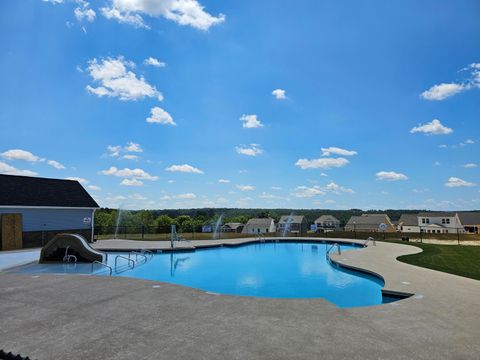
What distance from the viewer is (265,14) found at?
40.4 ft

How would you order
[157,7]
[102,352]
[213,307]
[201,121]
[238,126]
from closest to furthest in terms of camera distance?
[102,352] < [213,307] < [157,7] < [201,121] < [238,126]

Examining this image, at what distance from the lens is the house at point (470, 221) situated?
49281 millimetres

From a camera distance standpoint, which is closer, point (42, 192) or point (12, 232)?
point (12, 232)

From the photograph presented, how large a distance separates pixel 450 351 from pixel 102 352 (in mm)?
4820

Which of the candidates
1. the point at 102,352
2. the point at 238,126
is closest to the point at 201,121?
the point at 238,126

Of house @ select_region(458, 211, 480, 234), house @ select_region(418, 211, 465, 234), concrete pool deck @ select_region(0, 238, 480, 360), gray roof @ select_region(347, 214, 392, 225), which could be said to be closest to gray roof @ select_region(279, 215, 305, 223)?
gray roof @ select_region(347, 214, 392, 225)

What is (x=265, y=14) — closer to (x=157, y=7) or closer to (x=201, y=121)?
(x=157, y=7)

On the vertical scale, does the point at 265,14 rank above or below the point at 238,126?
above

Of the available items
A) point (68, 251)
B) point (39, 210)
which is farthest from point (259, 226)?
point (68, 251)

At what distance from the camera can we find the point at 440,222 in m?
52.7

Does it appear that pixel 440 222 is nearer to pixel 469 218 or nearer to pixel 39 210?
pixel 469 218

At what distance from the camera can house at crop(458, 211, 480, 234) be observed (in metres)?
49.3

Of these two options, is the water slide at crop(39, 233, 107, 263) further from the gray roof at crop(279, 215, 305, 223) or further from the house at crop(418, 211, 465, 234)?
the gray roof at crop(279, 215, 305, 223)

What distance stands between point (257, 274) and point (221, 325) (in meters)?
7.51
